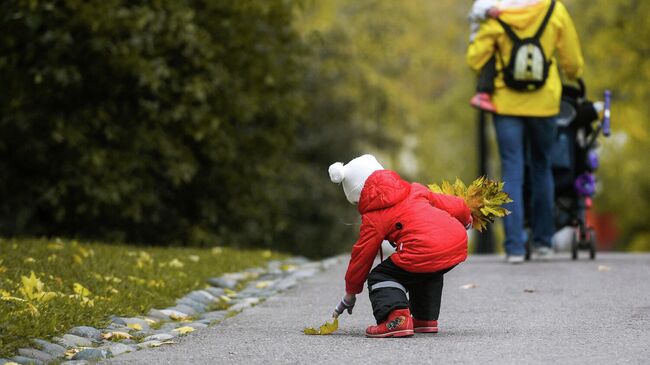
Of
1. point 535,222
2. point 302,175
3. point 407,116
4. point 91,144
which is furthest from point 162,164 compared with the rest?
point 407,116

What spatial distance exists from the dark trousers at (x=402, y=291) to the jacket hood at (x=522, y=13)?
4.83m

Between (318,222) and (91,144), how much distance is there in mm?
11419

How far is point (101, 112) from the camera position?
14.2 m

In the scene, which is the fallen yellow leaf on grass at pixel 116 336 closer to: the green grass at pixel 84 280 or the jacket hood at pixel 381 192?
the green grass at pixel 84 280

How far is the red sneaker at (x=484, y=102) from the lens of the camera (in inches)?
441

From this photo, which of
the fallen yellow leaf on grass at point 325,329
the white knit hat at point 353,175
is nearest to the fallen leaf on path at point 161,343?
the fallen yellow leaf on grass at point 325,329

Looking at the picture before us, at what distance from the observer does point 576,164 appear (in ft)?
41.1

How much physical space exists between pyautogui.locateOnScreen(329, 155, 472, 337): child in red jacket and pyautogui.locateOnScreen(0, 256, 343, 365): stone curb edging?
1.04 meters

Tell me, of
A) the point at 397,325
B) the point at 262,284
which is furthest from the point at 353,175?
the point at 262,284

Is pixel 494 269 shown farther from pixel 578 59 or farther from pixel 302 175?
pixel 302 175

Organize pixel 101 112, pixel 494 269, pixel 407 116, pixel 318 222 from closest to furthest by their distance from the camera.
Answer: pixel 494 269 → pixel 101 112 → pixel 318 222 → pixel 407 116

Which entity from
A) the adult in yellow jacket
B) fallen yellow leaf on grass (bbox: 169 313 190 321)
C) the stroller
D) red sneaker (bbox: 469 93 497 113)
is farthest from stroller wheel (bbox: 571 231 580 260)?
fallen yellow leaf on grass (bbox: 169 313 190 321)

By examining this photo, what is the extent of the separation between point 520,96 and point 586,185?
60.1 inches

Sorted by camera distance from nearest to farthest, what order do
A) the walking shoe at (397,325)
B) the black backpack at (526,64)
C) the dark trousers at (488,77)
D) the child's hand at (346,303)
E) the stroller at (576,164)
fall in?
the walking shoe at (397,325), the child's hand at (346,303), the black backpack at (526,64), the dark trousers at (488,77), the stroller at (576,164)
